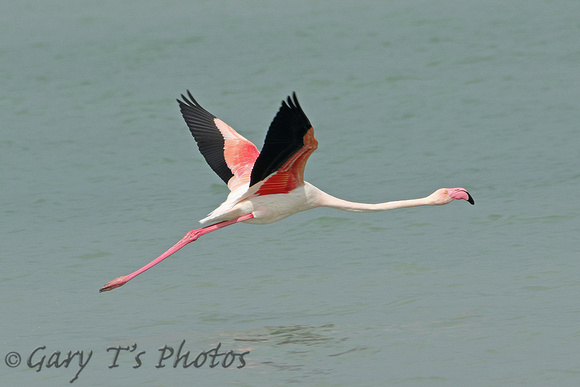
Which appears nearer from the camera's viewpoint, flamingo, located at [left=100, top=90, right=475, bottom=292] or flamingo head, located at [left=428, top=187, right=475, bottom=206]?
flamingo, located at [left=100, top=90, right=475, bottom=292]

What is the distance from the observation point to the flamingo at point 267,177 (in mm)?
9570

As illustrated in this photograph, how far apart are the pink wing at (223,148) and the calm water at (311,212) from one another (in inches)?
56.4

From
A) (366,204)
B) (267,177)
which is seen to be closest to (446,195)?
(366,204)

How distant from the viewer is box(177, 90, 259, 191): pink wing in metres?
12.3

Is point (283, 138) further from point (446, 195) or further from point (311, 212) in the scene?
point (311, 212)

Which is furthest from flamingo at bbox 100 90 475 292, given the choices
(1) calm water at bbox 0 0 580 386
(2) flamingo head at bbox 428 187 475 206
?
(1) calm water at bbox 0 0 580 386

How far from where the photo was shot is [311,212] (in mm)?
16250

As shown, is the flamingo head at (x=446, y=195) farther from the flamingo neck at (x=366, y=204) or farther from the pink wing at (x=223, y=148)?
the pink wing at (x=223, y=148)

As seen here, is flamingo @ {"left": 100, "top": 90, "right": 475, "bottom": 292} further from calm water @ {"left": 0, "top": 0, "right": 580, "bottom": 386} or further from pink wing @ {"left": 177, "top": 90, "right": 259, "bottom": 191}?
calm water @ {"left": 0, "top": 0, "right": 580, "bottom": 386}

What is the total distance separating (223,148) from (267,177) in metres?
2.07

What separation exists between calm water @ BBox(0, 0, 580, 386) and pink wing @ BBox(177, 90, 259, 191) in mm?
1433

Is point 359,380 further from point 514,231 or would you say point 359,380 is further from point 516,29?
point 516,29

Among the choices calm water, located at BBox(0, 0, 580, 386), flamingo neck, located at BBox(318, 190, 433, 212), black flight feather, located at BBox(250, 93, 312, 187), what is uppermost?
black flight feather, located at BBox(250, 93, 312, 187)

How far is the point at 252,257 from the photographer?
14031 millimetres
